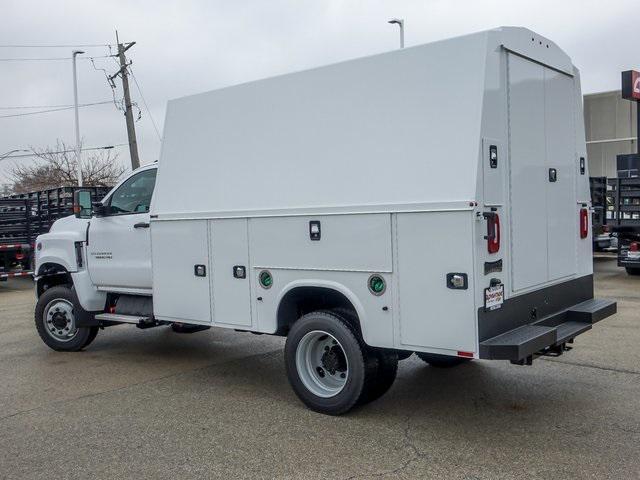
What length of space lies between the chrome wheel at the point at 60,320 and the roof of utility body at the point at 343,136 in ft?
7.46

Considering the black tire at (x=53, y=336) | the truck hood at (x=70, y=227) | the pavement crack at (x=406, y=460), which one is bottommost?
the pavement crack at (x=406, y=460)

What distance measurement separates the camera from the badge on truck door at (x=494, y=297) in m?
4.77

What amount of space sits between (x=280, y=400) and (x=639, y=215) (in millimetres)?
11051

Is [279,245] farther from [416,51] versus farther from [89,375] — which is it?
[89,375]

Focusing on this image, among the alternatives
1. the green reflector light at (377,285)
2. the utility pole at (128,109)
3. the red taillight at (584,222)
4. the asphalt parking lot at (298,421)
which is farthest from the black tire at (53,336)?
the utility pole at (128,109)

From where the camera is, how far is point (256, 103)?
20.3 feet

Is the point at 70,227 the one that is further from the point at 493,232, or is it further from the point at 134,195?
the point at 493,232

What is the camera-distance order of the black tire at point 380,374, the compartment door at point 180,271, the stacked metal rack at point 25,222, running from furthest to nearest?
the stacked metal rack at point 25,222, the compartment door at point 180,271, the black tire at point 380,374

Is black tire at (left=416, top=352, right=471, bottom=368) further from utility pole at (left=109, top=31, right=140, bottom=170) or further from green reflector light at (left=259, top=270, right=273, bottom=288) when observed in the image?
utility pole at (left=109, top=31, right=140, bottom=170)

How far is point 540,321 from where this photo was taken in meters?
5.49

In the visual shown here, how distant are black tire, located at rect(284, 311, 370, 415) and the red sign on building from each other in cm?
1089

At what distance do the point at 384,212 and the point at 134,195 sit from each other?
12.7 ft

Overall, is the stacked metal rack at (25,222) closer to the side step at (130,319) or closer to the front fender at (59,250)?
the front fender at (59,250)

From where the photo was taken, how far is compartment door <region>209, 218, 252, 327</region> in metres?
6.16
